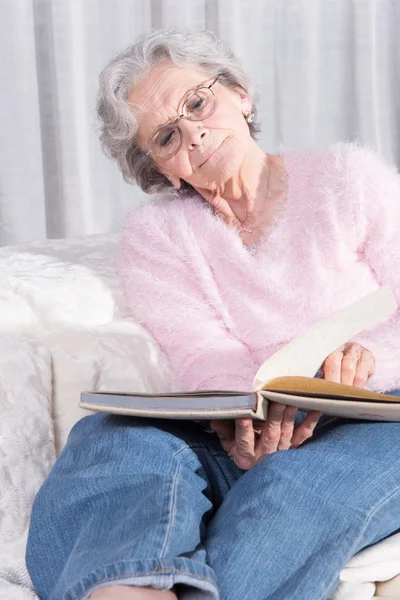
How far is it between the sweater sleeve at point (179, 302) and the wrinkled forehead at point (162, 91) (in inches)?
7.2

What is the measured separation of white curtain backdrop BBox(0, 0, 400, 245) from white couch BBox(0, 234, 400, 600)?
90 centimetres

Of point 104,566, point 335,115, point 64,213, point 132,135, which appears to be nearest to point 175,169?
point 132,135

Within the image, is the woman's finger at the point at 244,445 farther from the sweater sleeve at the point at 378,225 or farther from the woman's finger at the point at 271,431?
the sweater sleeve at the point at 378,225

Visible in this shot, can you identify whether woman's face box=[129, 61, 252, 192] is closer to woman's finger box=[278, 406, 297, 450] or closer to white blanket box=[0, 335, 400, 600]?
white blanket box=[0, 335, 400, 600]

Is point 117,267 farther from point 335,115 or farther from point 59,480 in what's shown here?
point 335,115

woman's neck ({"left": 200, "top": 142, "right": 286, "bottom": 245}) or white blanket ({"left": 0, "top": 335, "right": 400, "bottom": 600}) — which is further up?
woman's neck ({"left": 200, "top": 142, "right": 286, "bottom": 245})

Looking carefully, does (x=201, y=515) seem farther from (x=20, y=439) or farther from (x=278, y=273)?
(x=278, y=273)

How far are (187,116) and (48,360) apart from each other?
485 millimetres

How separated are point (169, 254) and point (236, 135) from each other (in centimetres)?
24

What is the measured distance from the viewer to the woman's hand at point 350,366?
128 cm

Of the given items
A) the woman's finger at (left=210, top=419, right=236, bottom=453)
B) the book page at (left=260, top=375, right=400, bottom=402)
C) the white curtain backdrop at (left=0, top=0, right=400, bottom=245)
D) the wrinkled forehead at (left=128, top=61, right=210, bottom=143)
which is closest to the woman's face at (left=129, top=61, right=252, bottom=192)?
the wrinkled forehead at (left=128, top=61, right=210, bottom=143)

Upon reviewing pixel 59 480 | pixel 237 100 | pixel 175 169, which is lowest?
pixel 59 480

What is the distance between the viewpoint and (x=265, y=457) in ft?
3.77

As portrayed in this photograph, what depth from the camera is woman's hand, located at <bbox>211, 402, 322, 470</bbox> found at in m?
1.13
